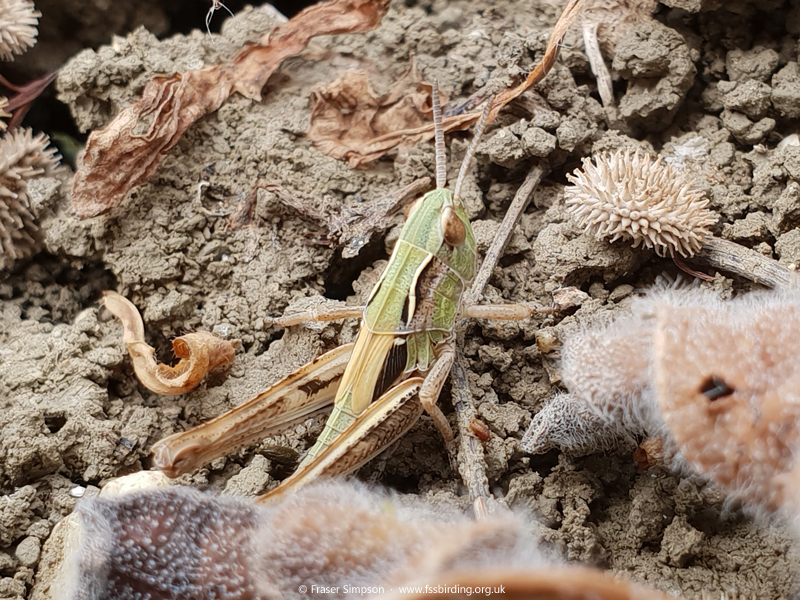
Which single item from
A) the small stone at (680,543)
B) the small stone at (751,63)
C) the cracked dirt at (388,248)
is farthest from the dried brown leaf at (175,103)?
the small stone at (680,543)

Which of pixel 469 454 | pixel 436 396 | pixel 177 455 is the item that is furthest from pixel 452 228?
pixel 177 455

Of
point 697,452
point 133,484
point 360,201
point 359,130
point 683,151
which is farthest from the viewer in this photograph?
point 359,130

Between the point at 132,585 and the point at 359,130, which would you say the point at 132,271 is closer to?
the point at 359,130

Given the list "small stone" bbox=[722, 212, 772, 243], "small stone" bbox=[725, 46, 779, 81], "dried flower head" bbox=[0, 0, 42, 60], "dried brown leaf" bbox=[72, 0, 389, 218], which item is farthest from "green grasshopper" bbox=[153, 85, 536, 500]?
"dried flower head" bbox=[0, 0, 42, 60]

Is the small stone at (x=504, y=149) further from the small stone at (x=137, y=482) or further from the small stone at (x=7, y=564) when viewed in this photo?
the small stone at (x=7, y=564)

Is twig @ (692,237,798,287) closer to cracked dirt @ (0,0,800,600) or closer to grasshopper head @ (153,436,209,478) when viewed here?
cracked dirt @ (0,0,800,600)

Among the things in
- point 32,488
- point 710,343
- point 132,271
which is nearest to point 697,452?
point 710,343
